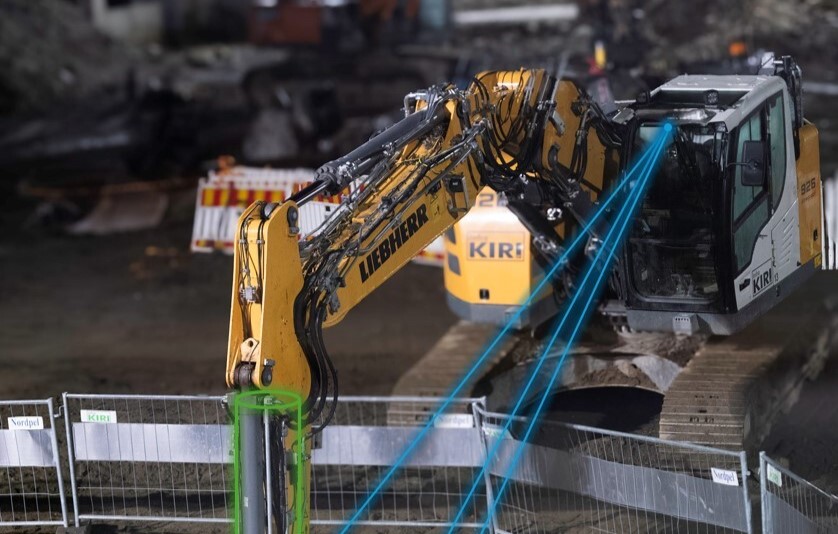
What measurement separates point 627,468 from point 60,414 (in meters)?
4.39

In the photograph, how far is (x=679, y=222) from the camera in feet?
34.5

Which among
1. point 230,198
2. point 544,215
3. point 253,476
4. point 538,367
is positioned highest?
point 230,198

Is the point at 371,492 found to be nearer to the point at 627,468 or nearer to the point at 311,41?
the point at 627,468

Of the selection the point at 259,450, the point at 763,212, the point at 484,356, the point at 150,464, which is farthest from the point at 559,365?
the point at 259,450

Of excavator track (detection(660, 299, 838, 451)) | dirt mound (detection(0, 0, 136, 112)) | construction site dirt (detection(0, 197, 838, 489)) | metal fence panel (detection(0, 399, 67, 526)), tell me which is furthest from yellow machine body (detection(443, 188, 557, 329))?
dirt mound (detection(0, 0, 136, 112))

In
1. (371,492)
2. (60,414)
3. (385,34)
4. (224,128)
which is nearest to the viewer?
(60,414)

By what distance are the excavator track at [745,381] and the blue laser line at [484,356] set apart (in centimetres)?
144

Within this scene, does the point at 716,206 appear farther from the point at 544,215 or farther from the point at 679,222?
the point at 544,215

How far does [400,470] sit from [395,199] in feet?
11.2

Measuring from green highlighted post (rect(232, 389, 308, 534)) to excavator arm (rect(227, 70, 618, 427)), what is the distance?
99 millimetres

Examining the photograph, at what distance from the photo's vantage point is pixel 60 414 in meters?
10.7

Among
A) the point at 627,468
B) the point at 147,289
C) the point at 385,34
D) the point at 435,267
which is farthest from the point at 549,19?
the point at 627,468

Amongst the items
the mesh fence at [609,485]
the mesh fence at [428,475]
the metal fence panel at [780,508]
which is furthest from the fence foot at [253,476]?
the metal fence panel at [780,508]

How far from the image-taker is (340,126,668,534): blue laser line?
10.6m
